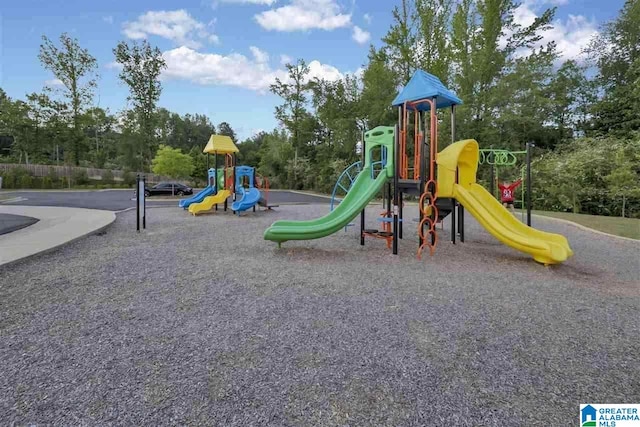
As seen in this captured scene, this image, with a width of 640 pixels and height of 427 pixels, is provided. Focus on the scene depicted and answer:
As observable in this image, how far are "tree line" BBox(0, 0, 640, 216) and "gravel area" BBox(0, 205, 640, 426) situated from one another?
11.3 m

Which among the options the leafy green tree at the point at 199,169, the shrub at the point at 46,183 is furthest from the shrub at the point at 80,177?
the leafy green tree at the point at 199,169

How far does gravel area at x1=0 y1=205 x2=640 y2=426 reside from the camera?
5.82 ft

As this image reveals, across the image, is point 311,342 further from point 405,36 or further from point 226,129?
point 226,129

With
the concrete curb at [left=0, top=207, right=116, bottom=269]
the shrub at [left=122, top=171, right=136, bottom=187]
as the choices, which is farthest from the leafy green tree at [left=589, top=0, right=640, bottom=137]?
the shrub at [left=122, top=171, right=136, bottom=187]

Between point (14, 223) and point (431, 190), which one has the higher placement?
point (431, 190)

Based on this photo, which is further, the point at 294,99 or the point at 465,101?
the point at 294,99

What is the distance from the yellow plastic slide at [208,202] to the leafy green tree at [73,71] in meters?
26.7

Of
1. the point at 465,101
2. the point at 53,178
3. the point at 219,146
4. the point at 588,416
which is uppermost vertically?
the point at 465,101

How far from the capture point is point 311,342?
98.5 inches

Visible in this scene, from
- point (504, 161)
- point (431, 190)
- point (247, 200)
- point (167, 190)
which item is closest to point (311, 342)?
point (431, 190)

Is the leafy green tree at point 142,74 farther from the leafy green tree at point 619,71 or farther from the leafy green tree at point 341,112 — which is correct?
the leafy green tree at point 619,71

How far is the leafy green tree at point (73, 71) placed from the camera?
28.3 meters

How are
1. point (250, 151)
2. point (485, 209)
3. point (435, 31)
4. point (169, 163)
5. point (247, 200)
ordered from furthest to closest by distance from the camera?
point (250, 151), point (169, 163), point (435, 31), point (247, 200), point (485, 209)

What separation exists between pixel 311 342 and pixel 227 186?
34.0 feet
